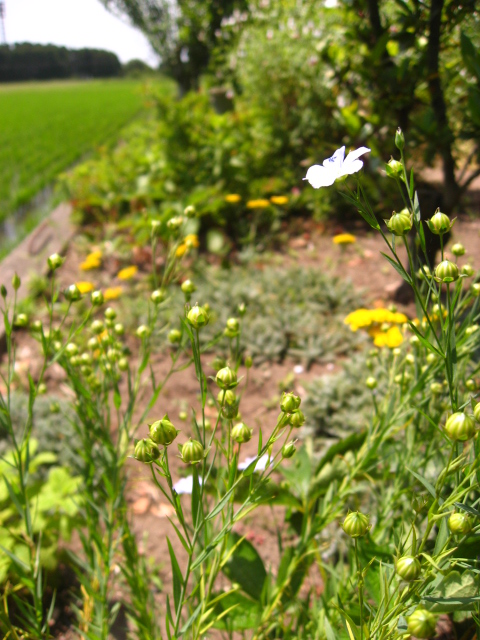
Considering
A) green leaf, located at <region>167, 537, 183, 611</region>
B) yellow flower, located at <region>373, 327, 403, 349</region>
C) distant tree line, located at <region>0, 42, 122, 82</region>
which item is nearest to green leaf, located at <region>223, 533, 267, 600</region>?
green leaf, located at <region>167, 537, 183, 611</region>

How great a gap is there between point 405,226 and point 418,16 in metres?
1.31

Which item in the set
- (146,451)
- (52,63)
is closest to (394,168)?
(146,451)

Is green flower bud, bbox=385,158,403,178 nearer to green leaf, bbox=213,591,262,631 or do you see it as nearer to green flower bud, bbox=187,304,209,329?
green flower bud, bbox=187,304,209,329

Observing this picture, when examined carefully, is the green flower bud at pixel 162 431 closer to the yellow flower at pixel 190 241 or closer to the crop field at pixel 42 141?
the yellow flower at pixel 190 241

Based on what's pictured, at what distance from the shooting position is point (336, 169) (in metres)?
0.43

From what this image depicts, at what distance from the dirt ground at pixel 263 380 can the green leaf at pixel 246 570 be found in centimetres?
4

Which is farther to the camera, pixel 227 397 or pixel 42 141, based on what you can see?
pixel 42 141

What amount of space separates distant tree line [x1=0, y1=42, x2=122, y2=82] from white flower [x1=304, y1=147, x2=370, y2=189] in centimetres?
4691

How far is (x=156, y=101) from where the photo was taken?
332 centimetres

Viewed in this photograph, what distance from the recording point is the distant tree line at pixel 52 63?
42125 millimetres

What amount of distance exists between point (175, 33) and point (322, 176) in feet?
36.9

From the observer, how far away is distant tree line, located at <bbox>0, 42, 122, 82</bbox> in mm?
42125

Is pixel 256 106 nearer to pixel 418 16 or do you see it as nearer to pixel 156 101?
pixel 156 101

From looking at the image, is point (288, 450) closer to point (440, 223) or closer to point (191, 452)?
Result: point (191, 452)
